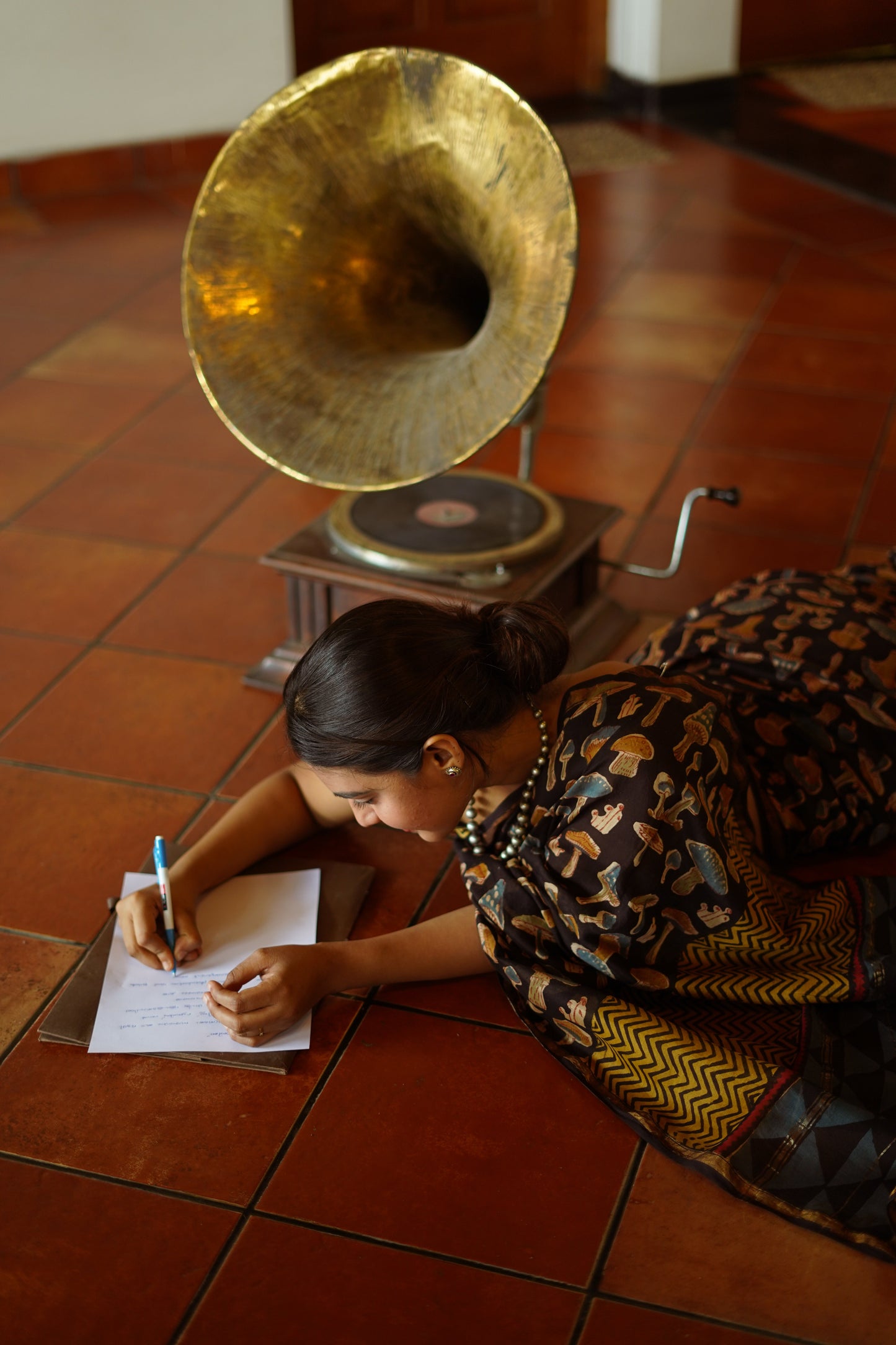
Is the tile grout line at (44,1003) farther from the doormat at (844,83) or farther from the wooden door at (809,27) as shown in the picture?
the wooden door at (809,27)

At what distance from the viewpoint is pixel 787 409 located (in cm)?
288

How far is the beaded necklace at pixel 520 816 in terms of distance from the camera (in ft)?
4.57

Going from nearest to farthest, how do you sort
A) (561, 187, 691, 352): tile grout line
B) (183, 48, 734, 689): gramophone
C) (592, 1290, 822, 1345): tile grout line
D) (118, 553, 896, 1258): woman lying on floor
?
(592, 1290, 822, 1345): tile grout line < (118, 553, 896, 1258): woman lying on floor < (183, 48, 734, 689): gramophone < (561, 187, 691, 352): tile grout line

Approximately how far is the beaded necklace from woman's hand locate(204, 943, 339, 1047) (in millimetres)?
195

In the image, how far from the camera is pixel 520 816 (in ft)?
4.68

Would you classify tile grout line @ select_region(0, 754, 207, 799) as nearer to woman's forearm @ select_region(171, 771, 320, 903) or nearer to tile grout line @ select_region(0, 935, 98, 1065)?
woman's forearm @ select_region(171, 771, 320, 903)

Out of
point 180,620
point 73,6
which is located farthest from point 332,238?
point 73,6

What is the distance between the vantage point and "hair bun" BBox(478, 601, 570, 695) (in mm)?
1286

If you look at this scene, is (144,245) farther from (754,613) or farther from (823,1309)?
(823,1309)

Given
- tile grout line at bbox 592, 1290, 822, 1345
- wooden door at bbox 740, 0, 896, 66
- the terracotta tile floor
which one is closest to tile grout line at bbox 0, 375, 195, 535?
the terracotta tile floor

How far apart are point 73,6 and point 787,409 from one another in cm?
249

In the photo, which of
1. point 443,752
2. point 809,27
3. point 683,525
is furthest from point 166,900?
point 809,27

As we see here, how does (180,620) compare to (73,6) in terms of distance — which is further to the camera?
(73,6)

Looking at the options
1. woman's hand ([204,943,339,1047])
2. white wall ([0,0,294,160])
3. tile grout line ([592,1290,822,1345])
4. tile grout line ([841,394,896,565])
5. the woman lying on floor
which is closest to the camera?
tile grout line ([592,1290,822,1345])
